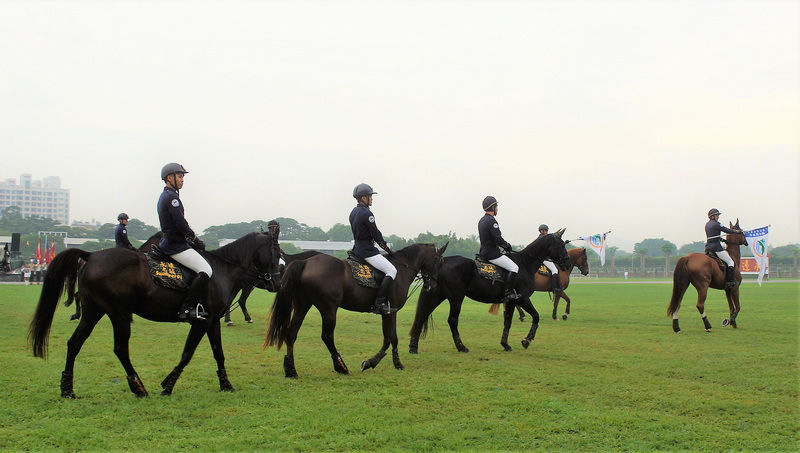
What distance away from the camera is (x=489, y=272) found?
1186 cm

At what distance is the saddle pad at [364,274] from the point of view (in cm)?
934

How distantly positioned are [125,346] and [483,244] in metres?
7.30

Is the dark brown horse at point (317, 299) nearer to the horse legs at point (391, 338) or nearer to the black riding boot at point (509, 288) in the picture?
the horse legs at point (391, 338)

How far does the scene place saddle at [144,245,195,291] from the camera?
7324 millimetres

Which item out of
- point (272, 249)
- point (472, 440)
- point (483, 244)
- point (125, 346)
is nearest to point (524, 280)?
point (483, 244)

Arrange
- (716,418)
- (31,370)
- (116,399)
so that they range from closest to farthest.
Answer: (716,418) < (116,399) < (31,370)

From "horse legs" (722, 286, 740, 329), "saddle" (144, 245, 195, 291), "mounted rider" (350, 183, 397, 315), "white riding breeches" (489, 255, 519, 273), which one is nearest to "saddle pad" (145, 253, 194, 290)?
"saddle" (144, 245, 195, 291)

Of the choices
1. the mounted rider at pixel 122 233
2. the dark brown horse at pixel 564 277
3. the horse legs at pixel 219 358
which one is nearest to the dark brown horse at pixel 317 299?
the horse legs at pixel 219 358

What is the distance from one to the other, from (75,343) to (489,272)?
24.7 feet

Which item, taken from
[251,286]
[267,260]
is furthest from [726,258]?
[251,286]

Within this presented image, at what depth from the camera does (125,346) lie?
23.8 feet

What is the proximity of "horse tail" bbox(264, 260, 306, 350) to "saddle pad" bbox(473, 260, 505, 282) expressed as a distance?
422cm

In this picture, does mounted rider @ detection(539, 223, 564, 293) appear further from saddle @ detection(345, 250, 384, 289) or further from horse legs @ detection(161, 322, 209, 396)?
horse legs @ detection(161, 322, 209, 396)

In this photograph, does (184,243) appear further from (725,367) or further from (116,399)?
(725,367)
